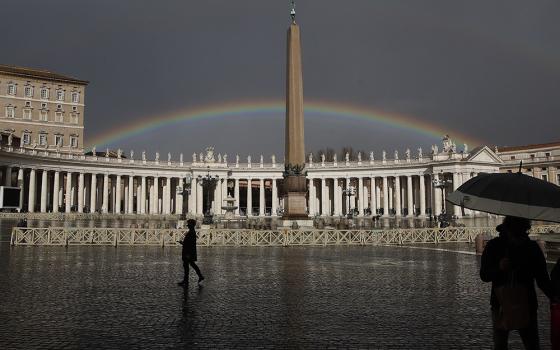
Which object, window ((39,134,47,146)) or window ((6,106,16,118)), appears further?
Answer: window ((39,134,47,146))

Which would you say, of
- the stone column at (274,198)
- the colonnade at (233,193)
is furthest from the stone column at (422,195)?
the stone column at (274,198)

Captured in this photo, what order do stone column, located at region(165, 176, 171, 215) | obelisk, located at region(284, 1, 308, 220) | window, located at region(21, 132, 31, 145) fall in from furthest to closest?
stone column, located at region(165, 176, 171, 215) < window, located at region(21, 132, 31, 145) < obelisk, located at region(284, 1, 308, 220)

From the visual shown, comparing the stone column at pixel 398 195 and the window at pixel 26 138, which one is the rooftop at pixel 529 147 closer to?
the stone column at pixel 398 195

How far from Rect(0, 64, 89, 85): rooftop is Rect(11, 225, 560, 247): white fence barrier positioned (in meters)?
61.4

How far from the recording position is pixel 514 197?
17.6 ft

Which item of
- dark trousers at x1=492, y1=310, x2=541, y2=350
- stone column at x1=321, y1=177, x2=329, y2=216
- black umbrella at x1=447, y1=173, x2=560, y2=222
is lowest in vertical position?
dark trousers at x1=492, y1=310, x2=541, y2=350

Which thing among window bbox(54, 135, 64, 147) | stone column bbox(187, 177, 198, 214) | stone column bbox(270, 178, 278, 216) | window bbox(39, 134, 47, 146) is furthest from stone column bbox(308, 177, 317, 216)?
window bbox(39, 134, 47, 146)

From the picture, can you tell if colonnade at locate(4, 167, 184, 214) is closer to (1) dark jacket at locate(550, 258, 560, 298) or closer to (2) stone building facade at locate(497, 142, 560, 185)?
(2) stone building facade at locate(497, 142, 560, 185)

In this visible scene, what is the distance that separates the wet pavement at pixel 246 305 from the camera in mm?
7195

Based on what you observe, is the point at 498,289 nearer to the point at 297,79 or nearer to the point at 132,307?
the point at 132,307

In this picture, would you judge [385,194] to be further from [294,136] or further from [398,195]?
[294,136]

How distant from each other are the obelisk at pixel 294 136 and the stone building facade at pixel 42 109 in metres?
55.1

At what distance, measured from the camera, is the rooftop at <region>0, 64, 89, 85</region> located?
77750 mm

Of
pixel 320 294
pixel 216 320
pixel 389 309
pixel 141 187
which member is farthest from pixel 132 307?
pixel 141 187
